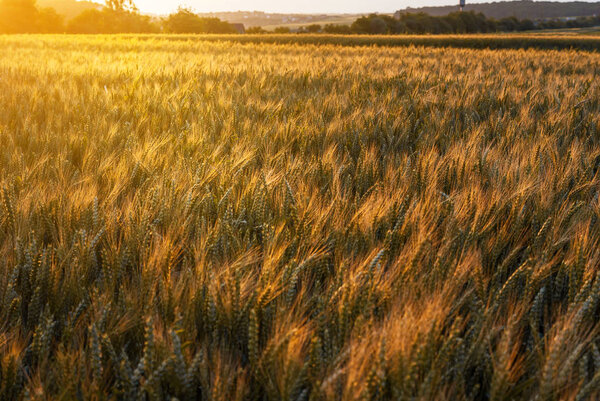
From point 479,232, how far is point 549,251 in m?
0.20

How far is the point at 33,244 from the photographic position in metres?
1.10

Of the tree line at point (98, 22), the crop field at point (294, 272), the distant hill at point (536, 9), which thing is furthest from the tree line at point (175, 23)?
the distant hill at point (536, 9)

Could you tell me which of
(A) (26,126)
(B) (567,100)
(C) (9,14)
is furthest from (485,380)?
(C) (9,14)

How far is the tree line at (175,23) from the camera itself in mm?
38103

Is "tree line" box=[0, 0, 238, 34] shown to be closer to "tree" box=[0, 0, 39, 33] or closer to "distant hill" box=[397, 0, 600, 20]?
"tree" box=[0, 0, 39, 33]

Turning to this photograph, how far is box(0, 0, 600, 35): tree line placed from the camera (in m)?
38.1

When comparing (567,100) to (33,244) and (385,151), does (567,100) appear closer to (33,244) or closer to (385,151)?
(385,151)

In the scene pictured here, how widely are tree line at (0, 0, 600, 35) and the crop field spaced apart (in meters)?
37.4

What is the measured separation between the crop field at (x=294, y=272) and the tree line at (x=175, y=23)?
37.4 m

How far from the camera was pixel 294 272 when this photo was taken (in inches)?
38.7

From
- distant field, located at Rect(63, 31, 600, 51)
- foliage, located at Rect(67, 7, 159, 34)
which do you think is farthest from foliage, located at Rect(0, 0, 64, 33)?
distant field, located at Rect(63, 31, 600, 51)

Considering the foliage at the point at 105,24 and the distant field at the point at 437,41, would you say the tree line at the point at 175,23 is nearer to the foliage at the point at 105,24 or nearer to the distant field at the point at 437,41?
the foliage at the point at 105,24

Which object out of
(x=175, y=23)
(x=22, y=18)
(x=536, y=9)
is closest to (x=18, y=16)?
(x=22, y=18)

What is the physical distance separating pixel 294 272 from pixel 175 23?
45.7 meters
